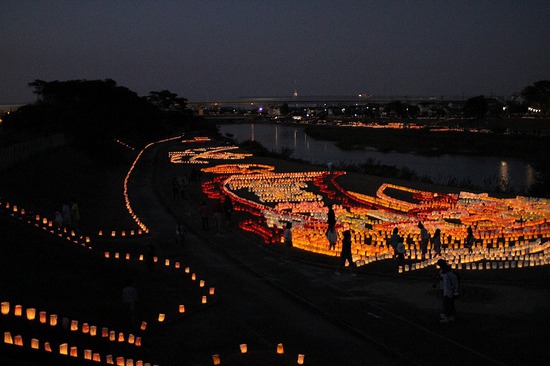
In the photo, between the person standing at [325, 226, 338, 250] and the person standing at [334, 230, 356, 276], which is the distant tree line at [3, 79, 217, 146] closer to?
the person standing at [325, 226, 338, 250]

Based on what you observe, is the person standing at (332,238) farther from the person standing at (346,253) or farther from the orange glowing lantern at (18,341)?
the orange glowing lantern at (18,341)

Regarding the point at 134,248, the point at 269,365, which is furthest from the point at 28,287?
the point at 134,248

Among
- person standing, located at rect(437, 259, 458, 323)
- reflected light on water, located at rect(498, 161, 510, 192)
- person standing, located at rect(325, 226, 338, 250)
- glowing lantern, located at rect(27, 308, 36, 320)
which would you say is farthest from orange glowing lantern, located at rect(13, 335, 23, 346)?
reflected light on water, located at rect(498, 161, 510, 192)

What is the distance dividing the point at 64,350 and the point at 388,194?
2314 cm

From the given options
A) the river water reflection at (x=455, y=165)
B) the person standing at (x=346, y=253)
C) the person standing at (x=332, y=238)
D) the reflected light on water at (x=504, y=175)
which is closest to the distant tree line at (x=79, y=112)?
the river water reflection at (x=455, y=165)

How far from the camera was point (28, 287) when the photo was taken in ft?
38.5

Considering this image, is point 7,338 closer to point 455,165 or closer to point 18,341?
point 18,341

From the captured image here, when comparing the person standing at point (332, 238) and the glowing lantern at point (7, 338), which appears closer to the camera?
the glowing lantern at point (7, 338)

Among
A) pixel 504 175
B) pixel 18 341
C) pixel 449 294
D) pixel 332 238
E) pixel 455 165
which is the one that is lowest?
pixel 455 165

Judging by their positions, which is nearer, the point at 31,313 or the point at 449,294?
the point at 31,313

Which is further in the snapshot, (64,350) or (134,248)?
(134,248)

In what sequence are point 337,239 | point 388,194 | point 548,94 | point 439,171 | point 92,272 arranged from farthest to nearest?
point 548,94, point 439,171, point 388,194, point 337,239, point 92,272

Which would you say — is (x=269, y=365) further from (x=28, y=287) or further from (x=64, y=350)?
(x=28, y=287)

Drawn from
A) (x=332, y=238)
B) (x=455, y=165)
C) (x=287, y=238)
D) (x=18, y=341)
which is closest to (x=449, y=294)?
(x=287, y=238)
